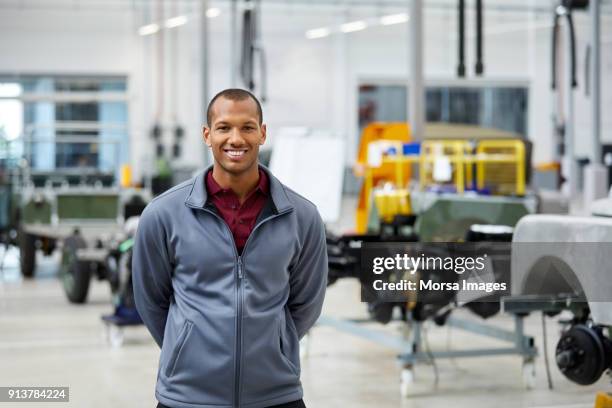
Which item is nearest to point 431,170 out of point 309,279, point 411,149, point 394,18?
point 411,149

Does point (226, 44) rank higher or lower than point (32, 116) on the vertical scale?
higher

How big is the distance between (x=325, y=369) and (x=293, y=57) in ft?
67.9

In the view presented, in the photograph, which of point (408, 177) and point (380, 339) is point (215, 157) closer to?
point (380, 339)

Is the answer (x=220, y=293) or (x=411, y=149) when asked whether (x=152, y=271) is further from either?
(x=411, y=149)

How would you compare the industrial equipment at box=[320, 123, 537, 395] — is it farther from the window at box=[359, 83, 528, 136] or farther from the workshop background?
the window at box=[359, 83, 528, 136]

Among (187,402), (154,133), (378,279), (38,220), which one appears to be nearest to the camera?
(187,402)

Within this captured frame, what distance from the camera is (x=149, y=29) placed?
2520cm

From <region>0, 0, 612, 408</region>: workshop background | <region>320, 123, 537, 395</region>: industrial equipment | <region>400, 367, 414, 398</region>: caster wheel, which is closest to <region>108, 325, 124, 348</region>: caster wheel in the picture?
<region>0, 0, 612, 408</region>: workshop background

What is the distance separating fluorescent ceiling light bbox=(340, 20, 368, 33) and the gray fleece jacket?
971 inches

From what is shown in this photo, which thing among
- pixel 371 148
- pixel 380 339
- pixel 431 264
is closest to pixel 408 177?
pixel 371 148

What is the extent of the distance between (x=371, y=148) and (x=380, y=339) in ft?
10.9

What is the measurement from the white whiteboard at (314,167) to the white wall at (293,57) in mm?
14949

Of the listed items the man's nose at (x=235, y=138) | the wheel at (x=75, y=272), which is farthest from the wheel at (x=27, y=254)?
the man's nose at (x=235, y=138)

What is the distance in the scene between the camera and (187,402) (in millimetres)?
2846
